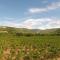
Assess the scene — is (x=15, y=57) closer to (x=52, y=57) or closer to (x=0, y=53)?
(x=0, y=53)

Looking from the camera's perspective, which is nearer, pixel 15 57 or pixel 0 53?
pixel 15 57

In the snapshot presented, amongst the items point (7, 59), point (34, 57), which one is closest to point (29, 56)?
point (34, 57)

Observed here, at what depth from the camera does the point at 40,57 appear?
1347cm

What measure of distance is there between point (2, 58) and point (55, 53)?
3.96 meters

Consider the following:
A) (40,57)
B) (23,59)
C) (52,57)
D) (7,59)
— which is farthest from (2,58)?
(52,57)

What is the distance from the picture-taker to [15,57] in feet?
43.0

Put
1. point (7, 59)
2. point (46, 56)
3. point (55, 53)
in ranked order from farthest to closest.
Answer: point (55, 53)
point (46, 56)
point (7, 59)

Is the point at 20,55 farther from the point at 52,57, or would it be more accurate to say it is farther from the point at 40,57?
the point at 52,57

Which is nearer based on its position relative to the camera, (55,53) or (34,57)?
(34,57)

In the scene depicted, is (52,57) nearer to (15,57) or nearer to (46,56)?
(46,56)


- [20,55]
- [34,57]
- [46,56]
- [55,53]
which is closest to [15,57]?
[20,55]

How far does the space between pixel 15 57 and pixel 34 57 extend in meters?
1.23

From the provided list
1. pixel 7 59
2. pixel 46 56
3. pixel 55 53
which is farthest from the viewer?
pixel 55 53

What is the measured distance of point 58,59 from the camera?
13.7 meters
